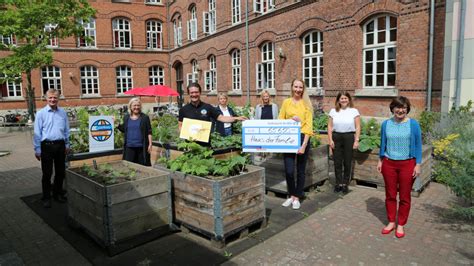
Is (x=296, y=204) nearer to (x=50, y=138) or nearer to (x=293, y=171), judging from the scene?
(x=293, y=171)

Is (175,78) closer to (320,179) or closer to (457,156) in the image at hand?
(320,179)

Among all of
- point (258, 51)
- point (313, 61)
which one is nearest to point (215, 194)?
point (313, 61)

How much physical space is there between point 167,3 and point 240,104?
16.1 metres

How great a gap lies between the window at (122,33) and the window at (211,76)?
9.87 m

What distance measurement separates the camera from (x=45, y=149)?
6098 millimetres

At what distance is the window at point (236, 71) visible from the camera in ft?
69.7

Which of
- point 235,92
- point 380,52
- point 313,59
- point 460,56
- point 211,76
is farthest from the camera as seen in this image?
point 211,76

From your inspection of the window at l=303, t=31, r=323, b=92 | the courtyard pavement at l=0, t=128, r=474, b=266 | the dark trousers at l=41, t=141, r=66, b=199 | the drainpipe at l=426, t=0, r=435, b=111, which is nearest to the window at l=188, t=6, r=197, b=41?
the window at l=303, t=31, r=323, b=92

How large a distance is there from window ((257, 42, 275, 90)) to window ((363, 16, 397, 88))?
593 cm

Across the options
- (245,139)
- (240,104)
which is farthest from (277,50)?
(245,139)

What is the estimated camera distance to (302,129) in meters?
5.56

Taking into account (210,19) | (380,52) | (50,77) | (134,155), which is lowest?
(134,155)

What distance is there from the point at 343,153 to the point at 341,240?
2213mm

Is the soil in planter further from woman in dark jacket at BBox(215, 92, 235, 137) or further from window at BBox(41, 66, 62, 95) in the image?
window at BBox(41, 66, 62, 95)
